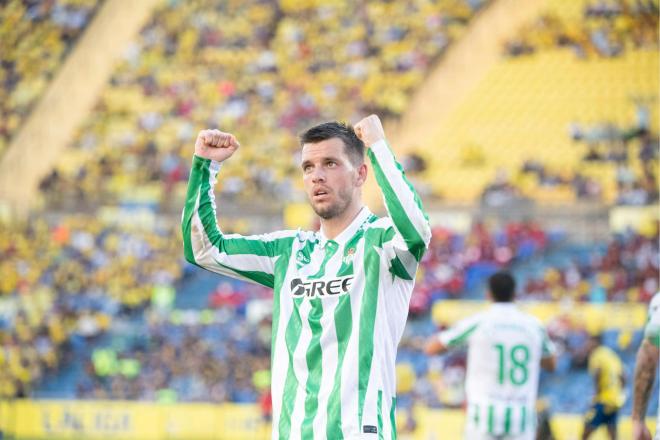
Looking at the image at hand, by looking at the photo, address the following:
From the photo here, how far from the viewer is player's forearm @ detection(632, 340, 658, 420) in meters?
6.01

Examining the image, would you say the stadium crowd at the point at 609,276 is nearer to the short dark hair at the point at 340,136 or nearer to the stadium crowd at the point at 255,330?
the stadium crowd at the point at 255,330

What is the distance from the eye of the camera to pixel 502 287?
852 cm

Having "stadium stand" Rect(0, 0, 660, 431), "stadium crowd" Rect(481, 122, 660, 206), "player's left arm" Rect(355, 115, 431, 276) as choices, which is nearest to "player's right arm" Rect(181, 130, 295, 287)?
"player's left arm" Rect(355, 115, 431, 276)

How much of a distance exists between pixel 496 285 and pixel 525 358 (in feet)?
1.96

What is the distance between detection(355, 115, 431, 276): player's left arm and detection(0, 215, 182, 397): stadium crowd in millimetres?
18087

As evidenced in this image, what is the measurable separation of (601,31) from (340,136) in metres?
24.4

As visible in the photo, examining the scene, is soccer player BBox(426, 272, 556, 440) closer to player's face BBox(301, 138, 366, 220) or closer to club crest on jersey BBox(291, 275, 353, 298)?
club crest on jersey BBox(291, 275, 353, 298)

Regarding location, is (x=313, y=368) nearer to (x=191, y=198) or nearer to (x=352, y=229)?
(x=352, y=229)

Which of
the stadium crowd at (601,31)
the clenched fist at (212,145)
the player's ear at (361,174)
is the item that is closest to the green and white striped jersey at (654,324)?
the player's ear at (361,174)

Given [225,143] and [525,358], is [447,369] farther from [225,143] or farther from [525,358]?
[225,143]

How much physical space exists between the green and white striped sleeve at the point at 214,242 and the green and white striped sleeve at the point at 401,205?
2.16 ft

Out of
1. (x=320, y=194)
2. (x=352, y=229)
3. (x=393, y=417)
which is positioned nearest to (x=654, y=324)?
(x=393, y=417)

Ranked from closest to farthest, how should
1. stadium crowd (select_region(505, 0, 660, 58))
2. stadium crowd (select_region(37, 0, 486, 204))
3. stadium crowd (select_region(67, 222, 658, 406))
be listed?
stadium crowd (select_region(67, 222, 658, 406))
stadium crowd (select_region(505, 0, 660, 58))
stadium crowd (select_region(37, 0, 486, 204))

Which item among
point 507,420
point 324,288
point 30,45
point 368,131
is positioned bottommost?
point 507,420
